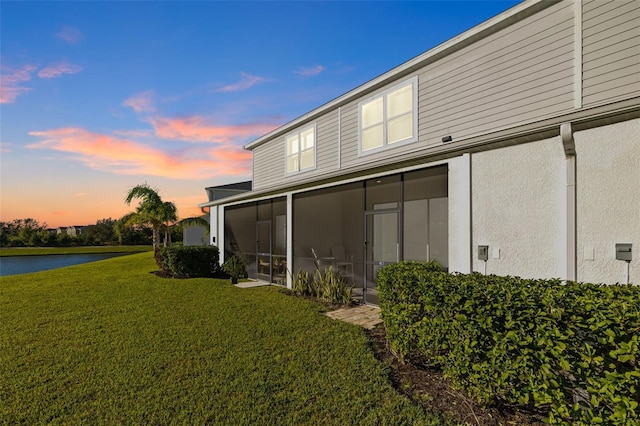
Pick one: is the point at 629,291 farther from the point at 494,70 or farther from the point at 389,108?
the point at 389,108

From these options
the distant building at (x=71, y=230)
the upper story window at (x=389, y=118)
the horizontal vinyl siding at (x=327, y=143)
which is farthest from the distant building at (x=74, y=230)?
the upper story window at (x=389, y=118)

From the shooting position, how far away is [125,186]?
71.8 ft

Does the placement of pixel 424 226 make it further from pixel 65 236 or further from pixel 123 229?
pixel 65 236

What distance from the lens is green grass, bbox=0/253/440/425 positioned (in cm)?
310

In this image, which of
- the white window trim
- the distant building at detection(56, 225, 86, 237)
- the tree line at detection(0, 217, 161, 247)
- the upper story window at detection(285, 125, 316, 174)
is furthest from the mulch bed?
the distant building at detection(56, 225, 86, 237)

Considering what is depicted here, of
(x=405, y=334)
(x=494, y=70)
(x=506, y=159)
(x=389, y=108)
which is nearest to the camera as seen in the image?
(x=405, y=334)

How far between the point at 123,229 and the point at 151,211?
656cm

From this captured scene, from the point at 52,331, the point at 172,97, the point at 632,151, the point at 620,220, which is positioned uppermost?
the point at 172,97

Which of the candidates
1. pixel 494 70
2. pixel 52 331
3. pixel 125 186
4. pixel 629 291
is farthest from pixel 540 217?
pixel 125 186

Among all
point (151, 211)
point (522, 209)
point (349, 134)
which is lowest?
point (522, 209)

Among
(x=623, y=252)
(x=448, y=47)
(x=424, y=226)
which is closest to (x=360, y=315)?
(x=623, y=252)

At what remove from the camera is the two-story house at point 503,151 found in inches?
172

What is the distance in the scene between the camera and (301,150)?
→ 11.9m

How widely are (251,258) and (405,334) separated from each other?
9.42 metres
